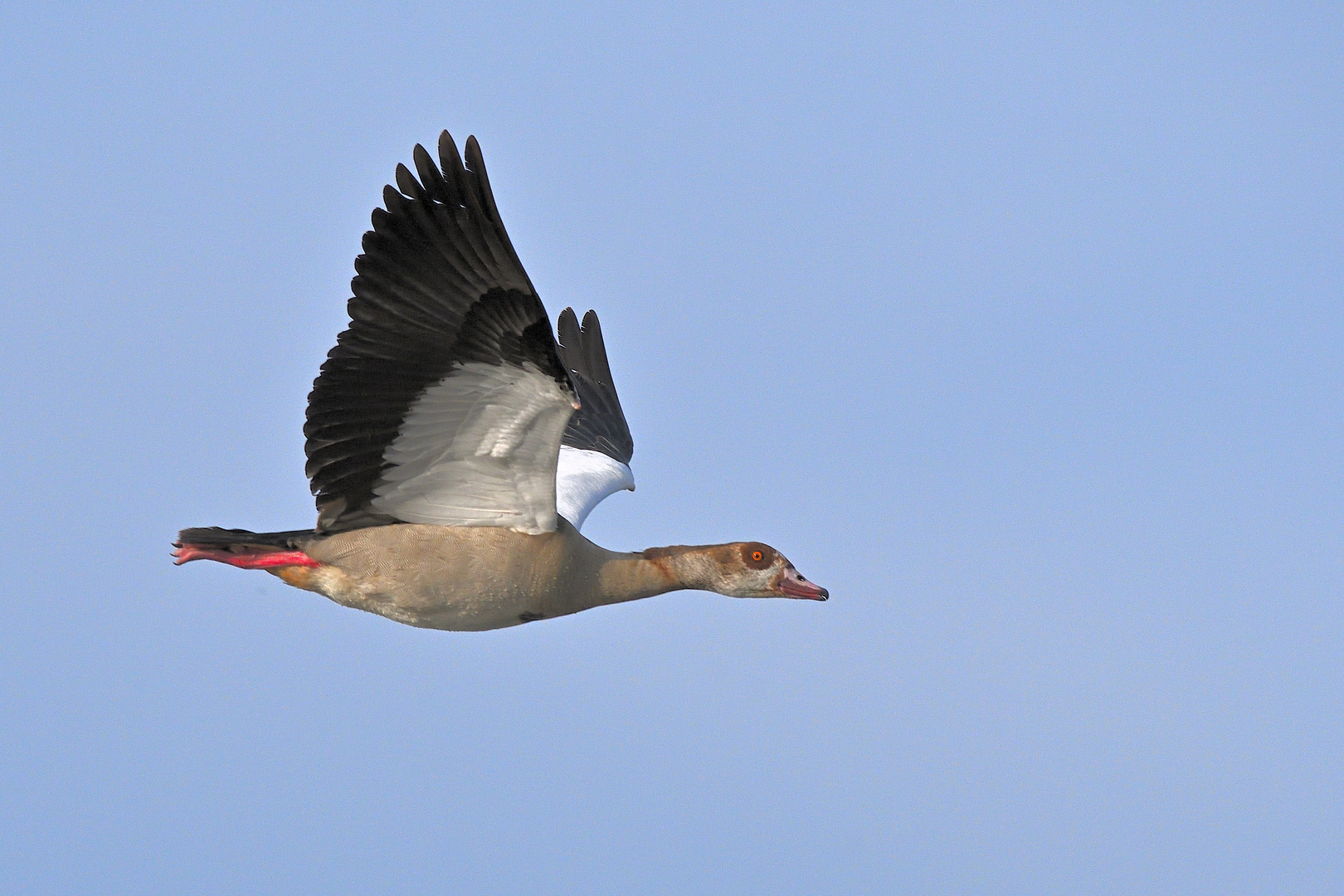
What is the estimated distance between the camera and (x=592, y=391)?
35.0 ft

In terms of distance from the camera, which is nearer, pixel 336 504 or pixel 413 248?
pixel 413 248

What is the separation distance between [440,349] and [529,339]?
451mm

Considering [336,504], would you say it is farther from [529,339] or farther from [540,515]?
A: [529,339]

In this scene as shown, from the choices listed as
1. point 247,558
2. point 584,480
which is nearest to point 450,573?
point 247,558

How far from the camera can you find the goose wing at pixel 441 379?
7.21 meters

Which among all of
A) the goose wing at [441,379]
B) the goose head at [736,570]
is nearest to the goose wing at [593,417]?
the goose head at [736,570]

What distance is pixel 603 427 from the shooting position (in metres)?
10.6

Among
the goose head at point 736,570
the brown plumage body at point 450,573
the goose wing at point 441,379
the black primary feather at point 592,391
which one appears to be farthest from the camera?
the black primary feather at point 592,391

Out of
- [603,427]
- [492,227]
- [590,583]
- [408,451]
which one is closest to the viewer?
[492,227]

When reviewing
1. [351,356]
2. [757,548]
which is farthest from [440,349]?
[757,548]

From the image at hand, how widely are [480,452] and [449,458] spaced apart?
171mm

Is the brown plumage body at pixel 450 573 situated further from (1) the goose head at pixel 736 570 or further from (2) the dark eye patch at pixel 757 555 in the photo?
(2) the dark eye patch at pixel 757 555

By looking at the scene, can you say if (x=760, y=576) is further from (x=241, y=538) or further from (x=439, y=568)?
(x=241, y=538)

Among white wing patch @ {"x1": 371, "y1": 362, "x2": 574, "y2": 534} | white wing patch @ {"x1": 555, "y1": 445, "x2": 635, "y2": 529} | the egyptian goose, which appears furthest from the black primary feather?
white wing patch @ {"x1": 371, "y1": 362, "x2": 574, "y2": 534}
